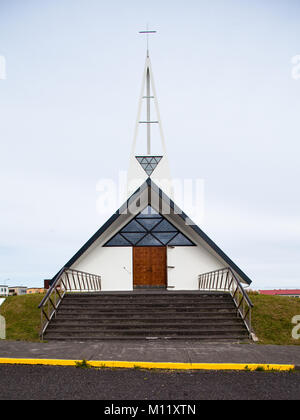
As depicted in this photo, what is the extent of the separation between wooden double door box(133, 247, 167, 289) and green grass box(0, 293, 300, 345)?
16.9 feet

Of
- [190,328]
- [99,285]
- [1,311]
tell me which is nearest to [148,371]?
[190,328]

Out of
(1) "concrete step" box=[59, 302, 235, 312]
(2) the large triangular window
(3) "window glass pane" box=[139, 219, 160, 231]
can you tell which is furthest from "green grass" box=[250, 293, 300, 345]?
(3) "window glass pane" box=[139, 219, 160, 231]

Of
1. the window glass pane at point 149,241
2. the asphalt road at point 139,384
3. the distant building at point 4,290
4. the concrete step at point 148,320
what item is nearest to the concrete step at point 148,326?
the concrete step at point 148,320

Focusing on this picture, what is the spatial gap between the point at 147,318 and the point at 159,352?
300 cm

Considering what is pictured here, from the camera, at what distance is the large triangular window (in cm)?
1684

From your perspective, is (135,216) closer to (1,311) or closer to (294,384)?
(1,311)

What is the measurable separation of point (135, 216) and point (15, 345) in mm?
9494

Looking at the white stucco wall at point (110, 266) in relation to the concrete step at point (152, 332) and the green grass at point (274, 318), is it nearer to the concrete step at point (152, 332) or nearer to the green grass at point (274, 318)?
the green grass at point (274, 318)

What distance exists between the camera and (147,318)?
10.4 metres

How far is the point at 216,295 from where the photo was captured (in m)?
11.7

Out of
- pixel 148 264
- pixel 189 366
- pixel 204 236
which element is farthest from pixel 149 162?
pixel 189 366

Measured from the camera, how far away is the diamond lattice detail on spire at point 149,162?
21.8 metres
